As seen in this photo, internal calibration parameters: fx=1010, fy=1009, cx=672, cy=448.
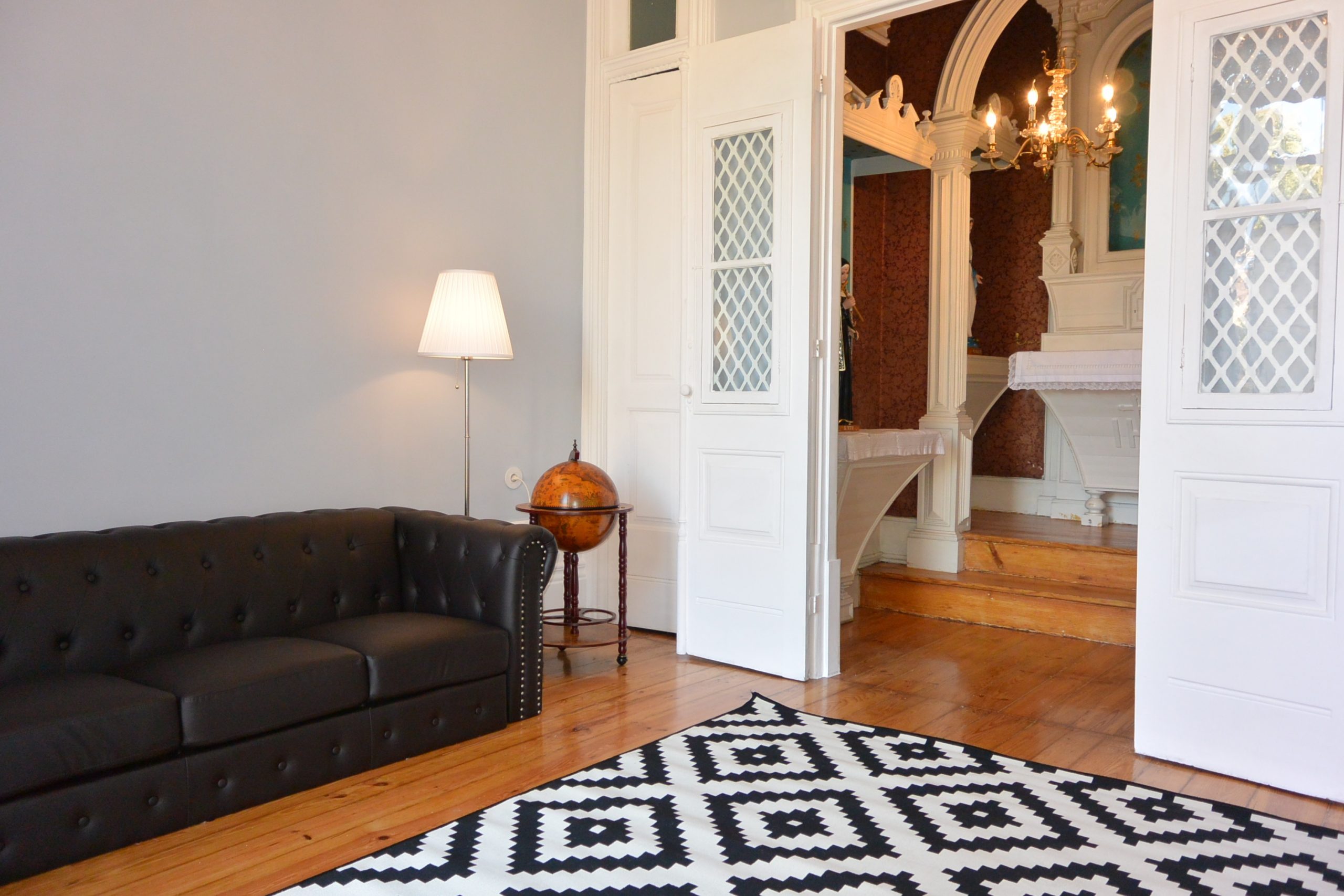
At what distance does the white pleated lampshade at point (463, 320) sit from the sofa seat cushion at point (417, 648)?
Answer: 1.12 metres

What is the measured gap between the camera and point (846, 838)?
9.14 feet

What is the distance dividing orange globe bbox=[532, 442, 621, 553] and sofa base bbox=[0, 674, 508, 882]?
88cm

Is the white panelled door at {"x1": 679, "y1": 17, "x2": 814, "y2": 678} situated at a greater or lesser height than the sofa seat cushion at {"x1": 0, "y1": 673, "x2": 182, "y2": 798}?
greater

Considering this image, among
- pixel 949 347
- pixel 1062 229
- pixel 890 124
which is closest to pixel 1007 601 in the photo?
pixel 949 347

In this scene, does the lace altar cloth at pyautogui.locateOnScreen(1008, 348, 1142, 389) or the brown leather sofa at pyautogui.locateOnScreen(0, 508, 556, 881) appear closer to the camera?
the brown leather sofa at pyautogui.locateOnScreen(0, 508, 556, 881)

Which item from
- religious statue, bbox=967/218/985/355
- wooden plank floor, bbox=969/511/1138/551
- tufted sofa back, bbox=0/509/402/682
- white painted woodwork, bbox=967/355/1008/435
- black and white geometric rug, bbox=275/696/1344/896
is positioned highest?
religious statue, bbox=967/218/985/355

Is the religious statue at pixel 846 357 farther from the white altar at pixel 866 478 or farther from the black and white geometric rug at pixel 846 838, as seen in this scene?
the black and white geometric rug at pixel 846 838

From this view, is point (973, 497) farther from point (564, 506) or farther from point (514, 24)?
point (514, 24)

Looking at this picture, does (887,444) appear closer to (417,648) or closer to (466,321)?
(466,321)

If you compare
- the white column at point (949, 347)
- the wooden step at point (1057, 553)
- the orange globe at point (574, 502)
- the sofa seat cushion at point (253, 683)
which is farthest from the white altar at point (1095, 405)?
the sofa seat cushion at point (253, 683)

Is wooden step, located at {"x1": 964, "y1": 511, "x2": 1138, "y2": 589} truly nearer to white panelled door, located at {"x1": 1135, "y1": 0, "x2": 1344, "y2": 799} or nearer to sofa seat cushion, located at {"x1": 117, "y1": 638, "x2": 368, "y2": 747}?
white panelled door, located at {"x1": 1135, "y1": 0, "x2": 1344, "y2": 799}


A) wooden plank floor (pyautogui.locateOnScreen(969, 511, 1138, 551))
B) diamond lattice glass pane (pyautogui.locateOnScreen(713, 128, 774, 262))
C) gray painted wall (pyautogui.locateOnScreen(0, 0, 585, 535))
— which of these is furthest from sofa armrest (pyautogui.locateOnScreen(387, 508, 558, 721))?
wooden plank floor (pyautogui.locateOnScreen(969, 511, 1138, 551))

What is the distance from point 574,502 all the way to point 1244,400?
2.59m

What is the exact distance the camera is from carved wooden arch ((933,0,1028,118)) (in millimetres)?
5895
